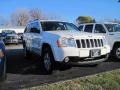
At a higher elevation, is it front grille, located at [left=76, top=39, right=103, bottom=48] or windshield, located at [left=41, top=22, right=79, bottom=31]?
windshield, located at [left=41, top=22, right=79, bottom=31]

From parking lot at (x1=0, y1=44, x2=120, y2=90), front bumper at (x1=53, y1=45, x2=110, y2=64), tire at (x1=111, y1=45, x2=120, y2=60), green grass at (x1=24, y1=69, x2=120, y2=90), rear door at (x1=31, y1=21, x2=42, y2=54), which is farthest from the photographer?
tire at (x1=111, y1=45, x2=120, y2=60)

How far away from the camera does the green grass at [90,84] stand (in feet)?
23.3

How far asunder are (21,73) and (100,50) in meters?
2.67

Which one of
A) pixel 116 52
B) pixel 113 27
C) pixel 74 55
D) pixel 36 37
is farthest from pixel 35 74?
pixel 113 27

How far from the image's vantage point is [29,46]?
12.2 m

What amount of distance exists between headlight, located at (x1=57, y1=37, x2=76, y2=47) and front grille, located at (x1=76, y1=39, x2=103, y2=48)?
7.0 inches

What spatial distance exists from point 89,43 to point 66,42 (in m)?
0.80

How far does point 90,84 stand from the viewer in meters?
7.50

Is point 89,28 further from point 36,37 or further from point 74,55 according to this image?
point 74,55

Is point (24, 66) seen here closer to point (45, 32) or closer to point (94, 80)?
point (45, 32)

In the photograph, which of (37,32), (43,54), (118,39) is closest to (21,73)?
(43,54)

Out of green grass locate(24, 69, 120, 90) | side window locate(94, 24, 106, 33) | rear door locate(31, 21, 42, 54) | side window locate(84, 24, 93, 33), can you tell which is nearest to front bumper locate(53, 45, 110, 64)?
green grass locate(24, 69, 120, 90)

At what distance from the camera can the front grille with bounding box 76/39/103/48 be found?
352 inches

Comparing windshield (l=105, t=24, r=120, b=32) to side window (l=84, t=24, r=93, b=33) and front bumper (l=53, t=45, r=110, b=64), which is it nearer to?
side window (l=84, t=24, r=93, b=33)
